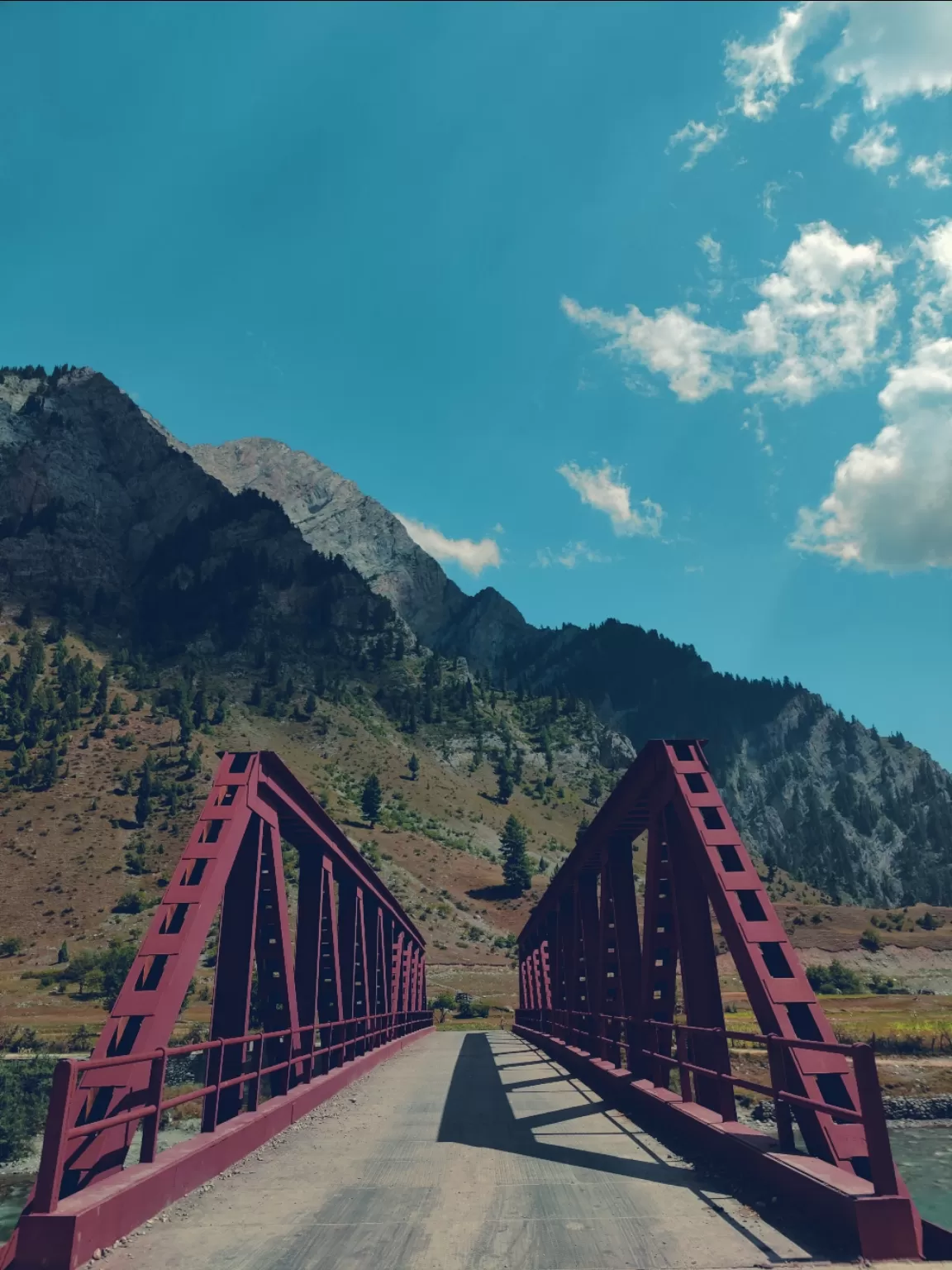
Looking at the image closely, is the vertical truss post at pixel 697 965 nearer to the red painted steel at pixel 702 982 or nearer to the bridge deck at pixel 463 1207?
the red painted steel at pixel 702 982

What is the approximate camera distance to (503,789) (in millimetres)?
180250

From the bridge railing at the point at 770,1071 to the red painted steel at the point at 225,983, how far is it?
222 inches

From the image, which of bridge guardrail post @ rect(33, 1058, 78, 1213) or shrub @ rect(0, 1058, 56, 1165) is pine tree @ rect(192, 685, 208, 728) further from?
bridge guardrail post @ rect(33, 1058, 78, 1213)

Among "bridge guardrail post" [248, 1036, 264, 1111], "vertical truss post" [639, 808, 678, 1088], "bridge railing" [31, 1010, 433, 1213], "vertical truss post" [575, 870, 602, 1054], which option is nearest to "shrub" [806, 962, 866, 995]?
"vertical truss post" [575, 870, 602, 1054]

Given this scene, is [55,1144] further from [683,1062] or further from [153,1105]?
[683,1062]

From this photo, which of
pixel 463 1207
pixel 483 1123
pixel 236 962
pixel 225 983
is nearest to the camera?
pixel 463 1207

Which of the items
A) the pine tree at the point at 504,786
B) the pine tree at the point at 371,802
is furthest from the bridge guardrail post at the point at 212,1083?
the pine tree at the point at 504,786

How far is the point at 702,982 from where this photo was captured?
432 inches

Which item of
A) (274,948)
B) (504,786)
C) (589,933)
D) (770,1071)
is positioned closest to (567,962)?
(589,933)

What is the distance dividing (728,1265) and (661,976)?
7.56 metres

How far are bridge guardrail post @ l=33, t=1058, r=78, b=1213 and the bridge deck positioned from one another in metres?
0.74

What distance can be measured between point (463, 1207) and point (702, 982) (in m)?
5.07

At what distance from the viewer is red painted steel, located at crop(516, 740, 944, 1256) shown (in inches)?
267

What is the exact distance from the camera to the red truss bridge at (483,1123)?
5727 millimetres
